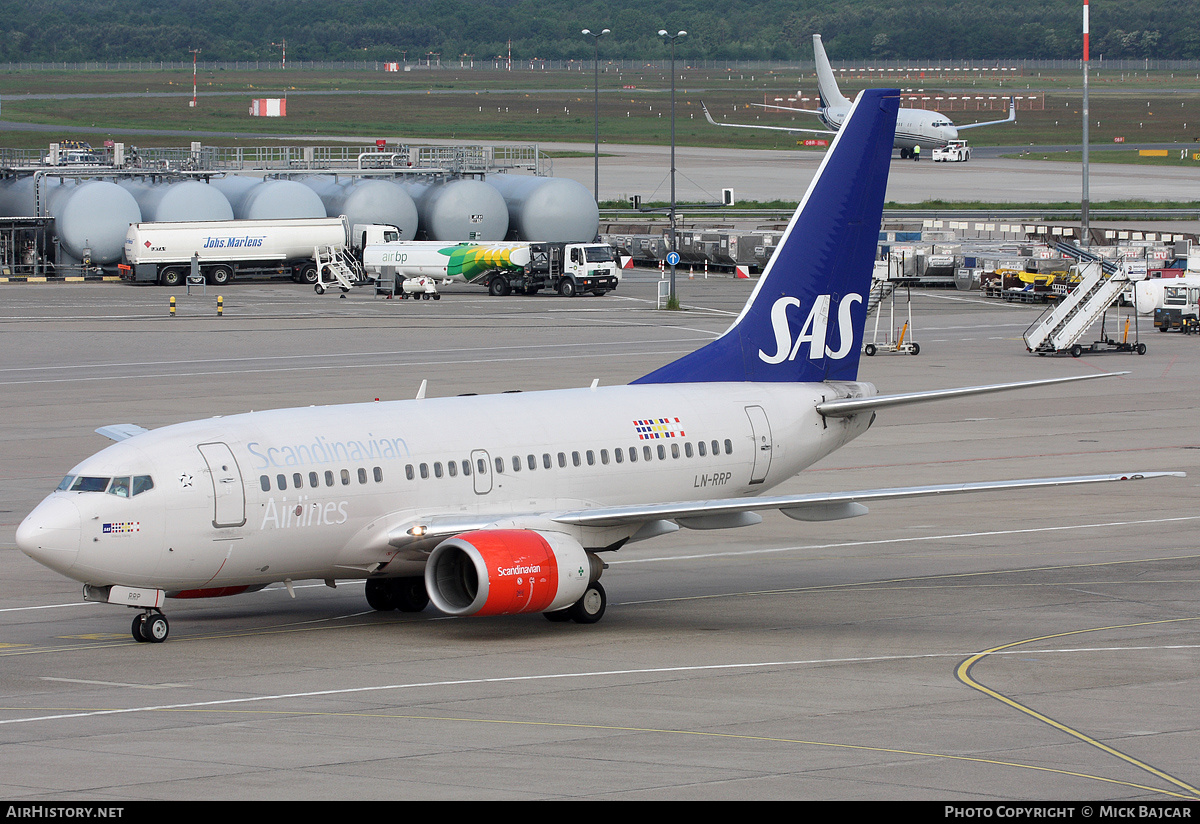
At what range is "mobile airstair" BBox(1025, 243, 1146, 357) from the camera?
245 ft

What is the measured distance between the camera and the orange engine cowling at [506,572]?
2620cm

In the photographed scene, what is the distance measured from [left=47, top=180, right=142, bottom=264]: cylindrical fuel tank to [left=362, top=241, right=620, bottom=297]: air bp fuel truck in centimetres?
1770

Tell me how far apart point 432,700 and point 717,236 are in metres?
97.7

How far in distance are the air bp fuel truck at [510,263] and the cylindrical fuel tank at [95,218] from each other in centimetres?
1770

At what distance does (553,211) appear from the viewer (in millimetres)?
115188

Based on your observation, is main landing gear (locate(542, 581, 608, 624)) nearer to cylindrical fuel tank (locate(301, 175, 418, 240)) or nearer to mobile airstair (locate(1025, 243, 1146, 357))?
mobile airstair (locate(1025, 243, 1146, 357))

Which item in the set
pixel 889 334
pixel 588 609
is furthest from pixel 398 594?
pixel 889 334

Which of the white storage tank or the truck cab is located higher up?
the white storage tank

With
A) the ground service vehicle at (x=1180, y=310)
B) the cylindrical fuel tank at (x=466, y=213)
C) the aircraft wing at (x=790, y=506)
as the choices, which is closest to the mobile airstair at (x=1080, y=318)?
the ground service vehicle at (x=1180, y=310)

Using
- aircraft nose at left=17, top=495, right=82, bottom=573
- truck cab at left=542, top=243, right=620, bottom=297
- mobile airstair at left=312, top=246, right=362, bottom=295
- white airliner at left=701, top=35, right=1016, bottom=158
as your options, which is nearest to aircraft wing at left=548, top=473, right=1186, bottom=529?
aircraft nose at left=17, top=495, right=82, bottom=573

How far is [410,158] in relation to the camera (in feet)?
413

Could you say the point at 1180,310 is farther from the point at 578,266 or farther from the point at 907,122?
the point at 907,122

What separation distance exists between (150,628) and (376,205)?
90679 millimetres
